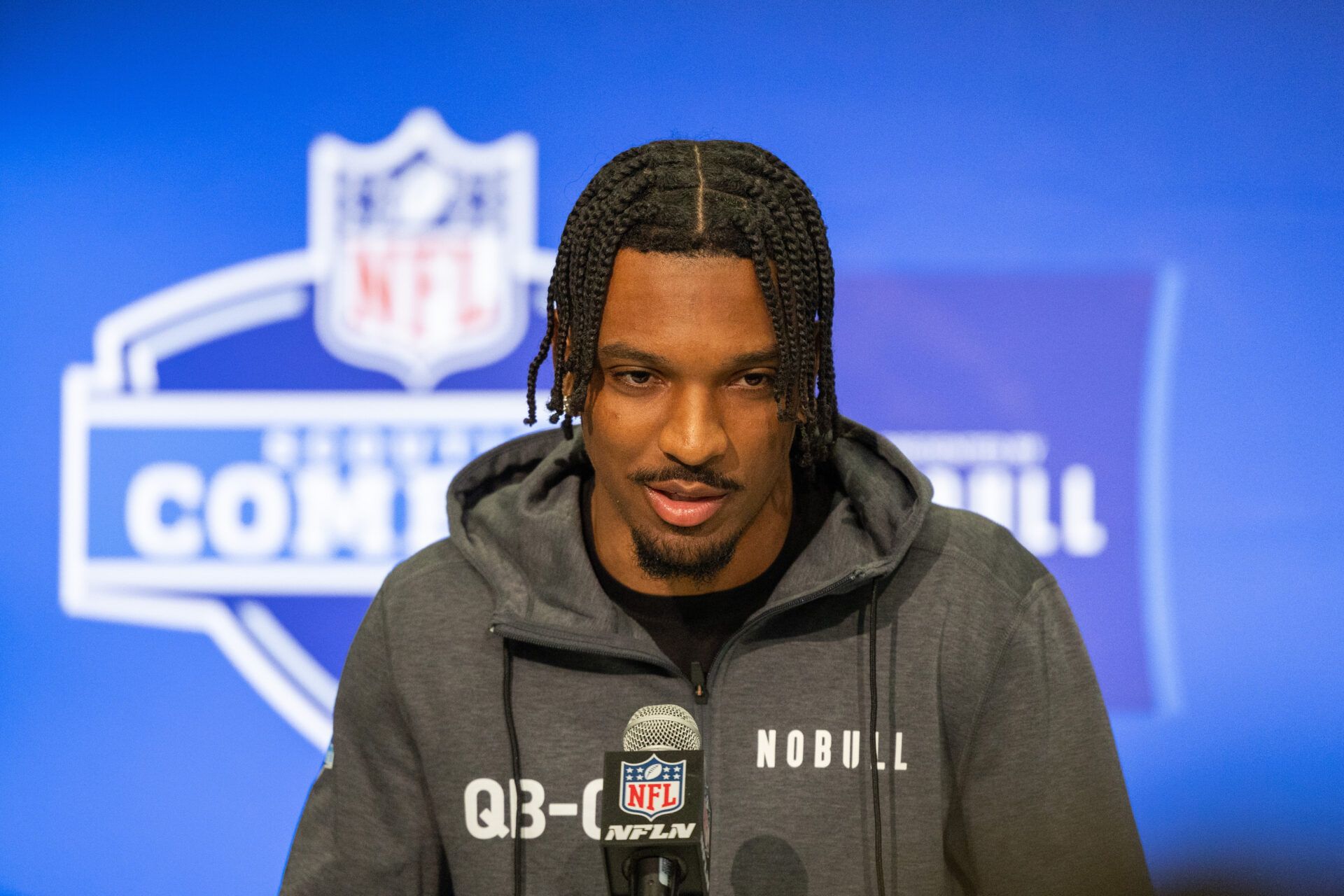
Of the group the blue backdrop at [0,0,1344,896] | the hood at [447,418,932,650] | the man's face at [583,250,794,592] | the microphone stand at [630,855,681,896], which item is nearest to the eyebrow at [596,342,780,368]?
the man's face at [583,250,794,592]

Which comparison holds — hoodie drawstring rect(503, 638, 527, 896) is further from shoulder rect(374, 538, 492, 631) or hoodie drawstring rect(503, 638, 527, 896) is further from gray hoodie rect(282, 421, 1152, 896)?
shoulder rect(374, 538, 492, 631)

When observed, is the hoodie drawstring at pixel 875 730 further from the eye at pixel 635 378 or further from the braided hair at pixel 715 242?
the eye at pixel 635 378

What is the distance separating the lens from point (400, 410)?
2.43 m

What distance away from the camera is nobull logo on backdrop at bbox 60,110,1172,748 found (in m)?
2.34

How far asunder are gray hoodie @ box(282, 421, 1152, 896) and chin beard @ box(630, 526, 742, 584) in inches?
2.8

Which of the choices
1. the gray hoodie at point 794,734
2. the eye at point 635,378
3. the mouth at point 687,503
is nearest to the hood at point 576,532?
the gray hoodie at point 794,734

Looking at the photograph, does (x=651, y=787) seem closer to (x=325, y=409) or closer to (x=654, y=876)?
(x=654, y=876)

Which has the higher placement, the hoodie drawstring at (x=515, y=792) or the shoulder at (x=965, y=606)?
the shoulder at (x=965, y=606)

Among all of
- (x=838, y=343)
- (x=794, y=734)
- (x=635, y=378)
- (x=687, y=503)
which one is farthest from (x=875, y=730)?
(x=838, y=343)

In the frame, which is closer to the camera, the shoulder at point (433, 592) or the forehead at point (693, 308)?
the forehead at point (693, 308)

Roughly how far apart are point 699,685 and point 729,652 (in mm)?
47

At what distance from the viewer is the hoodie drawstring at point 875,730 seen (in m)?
1.28

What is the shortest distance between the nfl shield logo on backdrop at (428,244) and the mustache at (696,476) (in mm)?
1229

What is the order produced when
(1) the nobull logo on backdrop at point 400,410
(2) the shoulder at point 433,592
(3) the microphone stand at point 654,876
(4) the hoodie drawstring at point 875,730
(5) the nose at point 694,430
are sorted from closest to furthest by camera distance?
(3) the microphone stand at point 654,876 → (5) the nose at point 694,430 → (4) the hoodie drawstring at point 875,730 → (2) the shoulder at point 433,592 → (1) the nobull logo on backdrop at point 400,410
